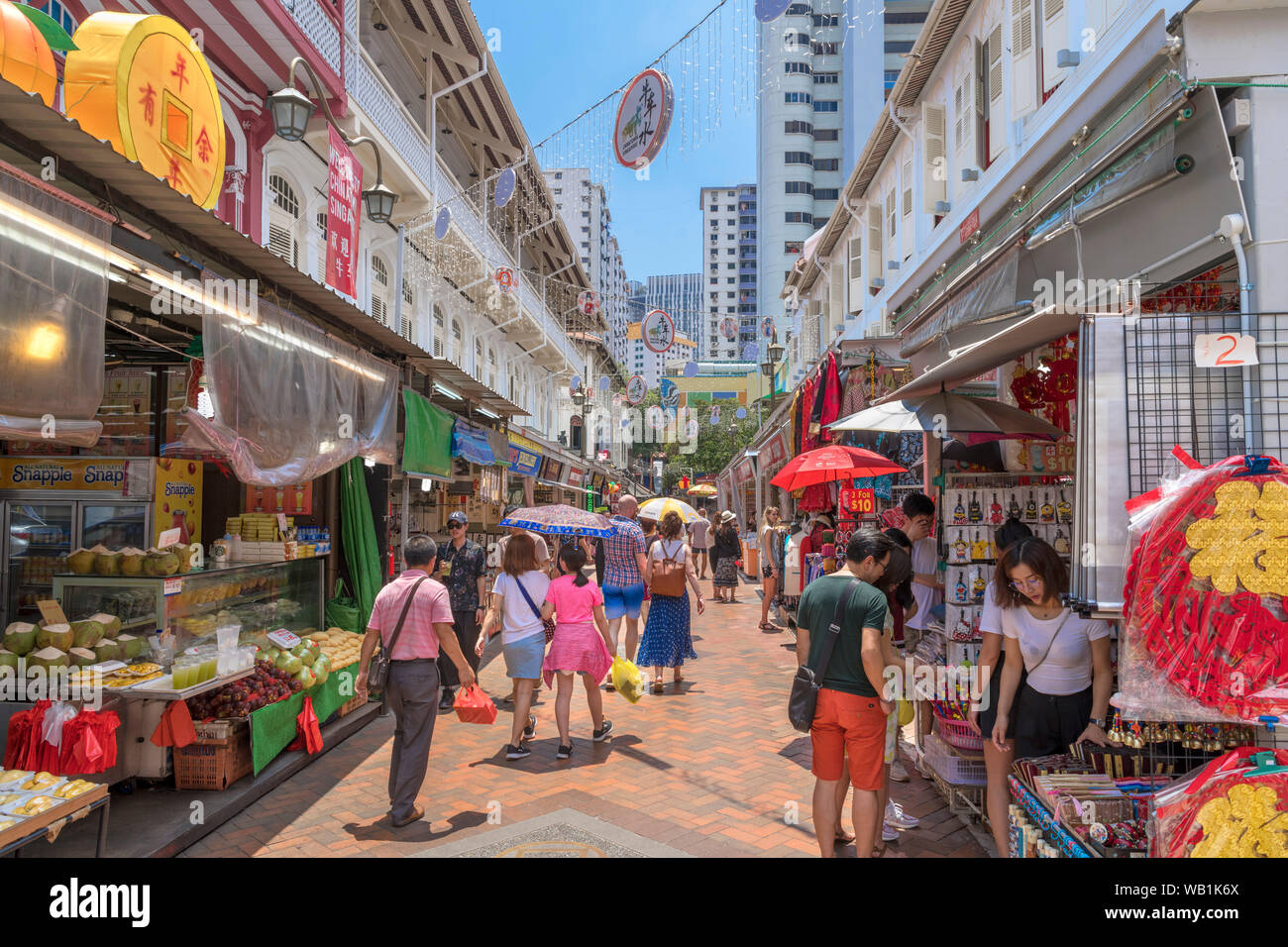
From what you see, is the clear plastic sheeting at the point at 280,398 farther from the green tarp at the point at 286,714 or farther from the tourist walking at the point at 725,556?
the tourist walking at the point at 725,556

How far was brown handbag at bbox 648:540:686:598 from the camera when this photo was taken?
8758 mm

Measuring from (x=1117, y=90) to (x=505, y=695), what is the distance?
26.7ft

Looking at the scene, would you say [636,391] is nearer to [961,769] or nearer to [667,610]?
[667,610]

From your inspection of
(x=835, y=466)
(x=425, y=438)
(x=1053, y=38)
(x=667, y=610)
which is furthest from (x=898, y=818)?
(x=1053, y=38)

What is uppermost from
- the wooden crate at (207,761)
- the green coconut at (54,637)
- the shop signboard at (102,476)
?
the shop signboard at (102,476)

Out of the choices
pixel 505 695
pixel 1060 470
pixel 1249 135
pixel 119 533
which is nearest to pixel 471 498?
pixel 505 695

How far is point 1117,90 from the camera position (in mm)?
6301

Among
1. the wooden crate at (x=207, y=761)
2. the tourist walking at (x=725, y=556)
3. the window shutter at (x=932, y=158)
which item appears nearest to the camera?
the wooden crate at (x=207, y=761)

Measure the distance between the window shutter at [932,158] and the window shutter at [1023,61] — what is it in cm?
331

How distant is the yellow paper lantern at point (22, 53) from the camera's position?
14.2 feet

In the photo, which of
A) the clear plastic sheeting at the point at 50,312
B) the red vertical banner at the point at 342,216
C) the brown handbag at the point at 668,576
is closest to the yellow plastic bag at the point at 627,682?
the brown handbag at the point at 668,576

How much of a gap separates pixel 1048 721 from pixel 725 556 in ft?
41.9

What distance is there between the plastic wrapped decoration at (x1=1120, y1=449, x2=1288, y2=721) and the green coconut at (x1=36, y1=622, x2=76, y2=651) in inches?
237

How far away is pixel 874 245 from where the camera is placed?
58.4ft
